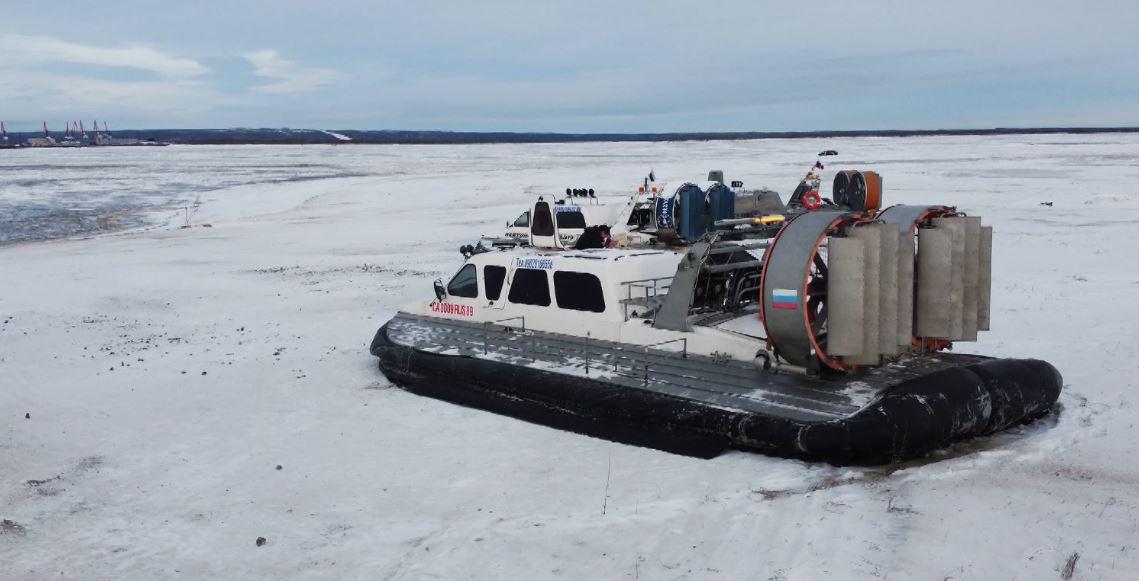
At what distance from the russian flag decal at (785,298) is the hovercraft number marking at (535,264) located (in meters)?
2.80

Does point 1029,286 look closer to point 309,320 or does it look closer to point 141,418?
point 309,320

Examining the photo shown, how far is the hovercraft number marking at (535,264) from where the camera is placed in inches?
368

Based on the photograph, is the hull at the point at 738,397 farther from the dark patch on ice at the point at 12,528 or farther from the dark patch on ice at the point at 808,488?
the dark patch on ice at the point at 12,528

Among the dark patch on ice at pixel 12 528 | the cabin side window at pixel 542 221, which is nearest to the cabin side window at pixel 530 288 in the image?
the cabin side window at pixel 542 221

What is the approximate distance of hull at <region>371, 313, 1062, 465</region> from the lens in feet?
21.7

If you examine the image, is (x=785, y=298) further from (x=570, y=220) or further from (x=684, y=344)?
(x=570, y=220)

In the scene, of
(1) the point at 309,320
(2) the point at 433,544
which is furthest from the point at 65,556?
(1) the point at 309,320

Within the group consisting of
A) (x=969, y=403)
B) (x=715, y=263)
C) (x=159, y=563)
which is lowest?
(x=159, y=563)

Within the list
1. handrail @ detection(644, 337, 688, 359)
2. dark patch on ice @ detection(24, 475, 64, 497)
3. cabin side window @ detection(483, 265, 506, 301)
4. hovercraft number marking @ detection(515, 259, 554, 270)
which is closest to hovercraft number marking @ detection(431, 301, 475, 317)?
cabin side window @ detection(483, 265, 506, 301)

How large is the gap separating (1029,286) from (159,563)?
1245 cm

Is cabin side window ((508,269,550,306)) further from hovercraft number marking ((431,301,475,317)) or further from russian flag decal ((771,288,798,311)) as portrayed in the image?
russian flag decal ((771,288,798,311))

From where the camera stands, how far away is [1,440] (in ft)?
26.6

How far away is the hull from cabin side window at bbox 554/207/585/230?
2.72 m

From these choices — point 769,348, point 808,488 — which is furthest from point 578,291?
point 808,488
